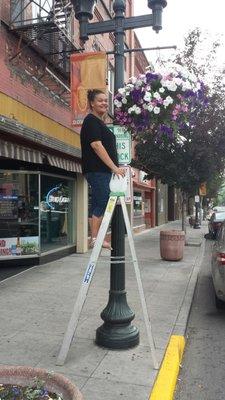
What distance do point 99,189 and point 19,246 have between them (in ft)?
21.6

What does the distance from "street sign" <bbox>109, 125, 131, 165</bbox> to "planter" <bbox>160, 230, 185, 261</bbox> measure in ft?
26.6

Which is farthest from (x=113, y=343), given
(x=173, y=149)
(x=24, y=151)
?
(x=173, y=149)

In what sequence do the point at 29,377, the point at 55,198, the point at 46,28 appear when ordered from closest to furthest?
the point at 29,377 → the point at 46,28 → the point at 55,198

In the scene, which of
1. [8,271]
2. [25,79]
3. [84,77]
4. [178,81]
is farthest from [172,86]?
[8,271]

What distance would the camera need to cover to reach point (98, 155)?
473 centimetres

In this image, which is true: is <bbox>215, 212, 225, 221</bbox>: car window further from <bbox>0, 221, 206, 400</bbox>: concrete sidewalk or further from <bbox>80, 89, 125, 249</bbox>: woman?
<bbox>80, 89, 125, 249</bbox>: woman

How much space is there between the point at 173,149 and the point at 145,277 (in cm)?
820

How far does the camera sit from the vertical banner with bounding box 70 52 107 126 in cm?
918

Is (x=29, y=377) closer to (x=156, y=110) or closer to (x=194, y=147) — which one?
(x=156, y=110)

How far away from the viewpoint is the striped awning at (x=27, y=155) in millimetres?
8406

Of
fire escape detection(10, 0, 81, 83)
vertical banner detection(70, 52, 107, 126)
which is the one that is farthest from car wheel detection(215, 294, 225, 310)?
fire escape detection(10, 0, 81, 83)

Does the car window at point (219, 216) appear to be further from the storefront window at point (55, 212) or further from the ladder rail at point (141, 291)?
Result: the ladder rail at point (141, 291)

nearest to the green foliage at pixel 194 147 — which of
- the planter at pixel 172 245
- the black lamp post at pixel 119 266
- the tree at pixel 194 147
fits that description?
the tree at pixel 194 147

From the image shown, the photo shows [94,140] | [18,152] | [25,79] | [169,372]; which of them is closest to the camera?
[169,372]
